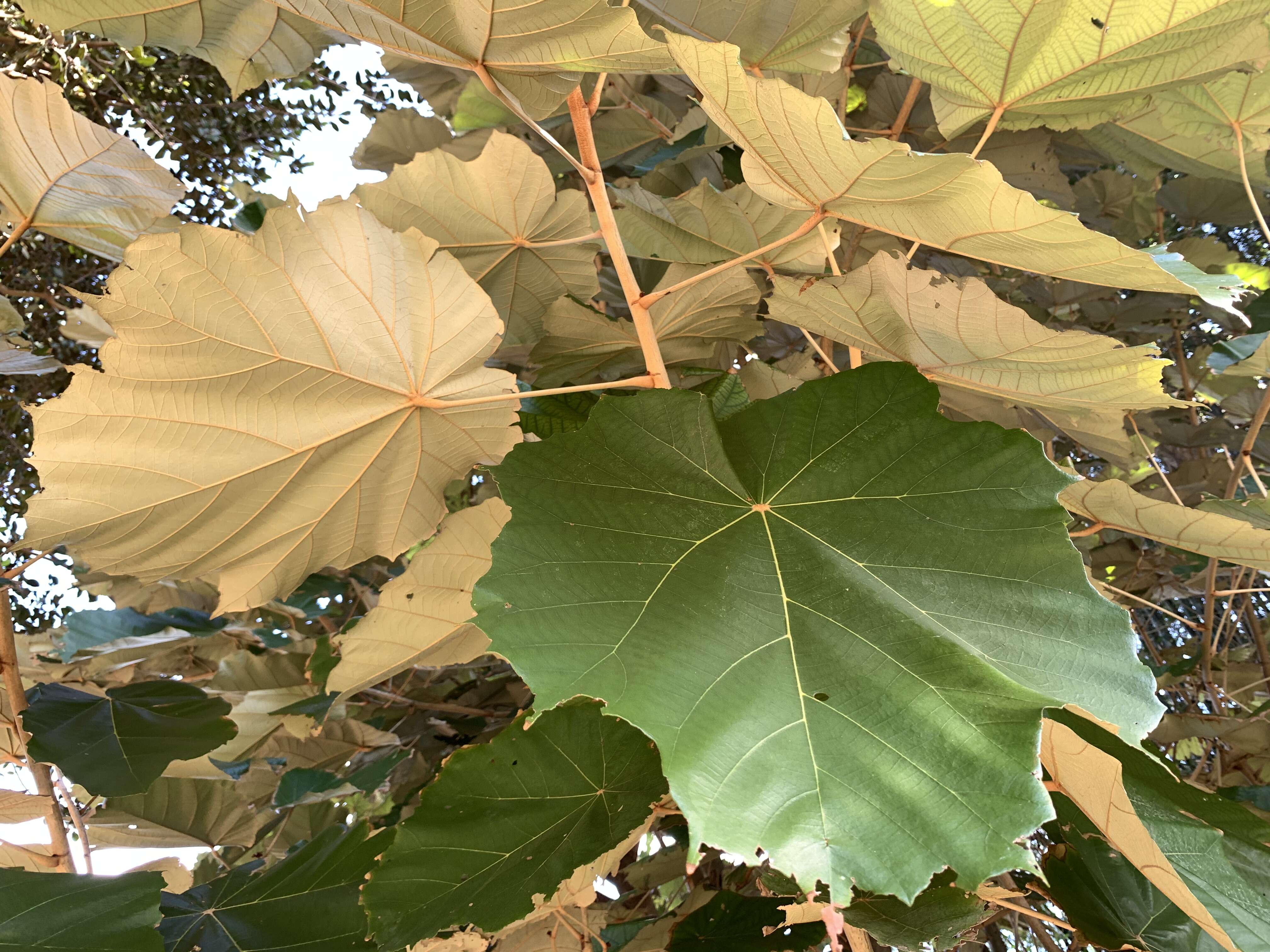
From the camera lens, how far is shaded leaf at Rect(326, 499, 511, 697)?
31.4 inches

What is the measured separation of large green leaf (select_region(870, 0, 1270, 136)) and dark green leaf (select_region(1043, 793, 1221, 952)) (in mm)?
668

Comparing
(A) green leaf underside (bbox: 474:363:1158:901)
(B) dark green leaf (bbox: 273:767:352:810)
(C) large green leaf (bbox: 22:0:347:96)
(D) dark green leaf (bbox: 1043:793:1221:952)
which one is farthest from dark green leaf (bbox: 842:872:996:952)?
(B) dark green leaf (bbox: 273:767:352:810)

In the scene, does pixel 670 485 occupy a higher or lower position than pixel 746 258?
lower

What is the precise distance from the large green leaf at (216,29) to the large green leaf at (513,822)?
651 mm

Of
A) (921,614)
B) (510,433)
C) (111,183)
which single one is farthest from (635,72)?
(111,183)

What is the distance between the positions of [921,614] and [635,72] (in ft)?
1.44

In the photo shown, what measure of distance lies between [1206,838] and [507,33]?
792mm

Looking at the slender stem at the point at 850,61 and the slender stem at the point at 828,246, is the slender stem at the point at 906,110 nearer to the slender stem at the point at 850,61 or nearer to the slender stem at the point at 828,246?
the slender stem at the point at 850,61

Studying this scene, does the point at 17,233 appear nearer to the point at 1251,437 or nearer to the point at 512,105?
the point at 512,105

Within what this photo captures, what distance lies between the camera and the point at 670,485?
0.64 m

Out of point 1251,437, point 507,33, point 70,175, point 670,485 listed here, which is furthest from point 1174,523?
point 70,175

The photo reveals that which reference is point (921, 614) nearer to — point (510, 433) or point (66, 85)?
point (510, 433)

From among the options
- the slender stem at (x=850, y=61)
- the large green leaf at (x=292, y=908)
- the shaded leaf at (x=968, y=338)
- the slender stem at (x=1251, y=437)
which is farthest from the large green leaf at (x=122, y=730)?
the slender stem at (x=1251, y=437)

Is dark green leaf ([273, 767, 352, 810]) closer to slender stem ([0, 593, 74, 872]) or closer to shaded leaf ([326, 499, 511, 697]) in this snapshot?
slender stem ([0, 593, 74, 872])
